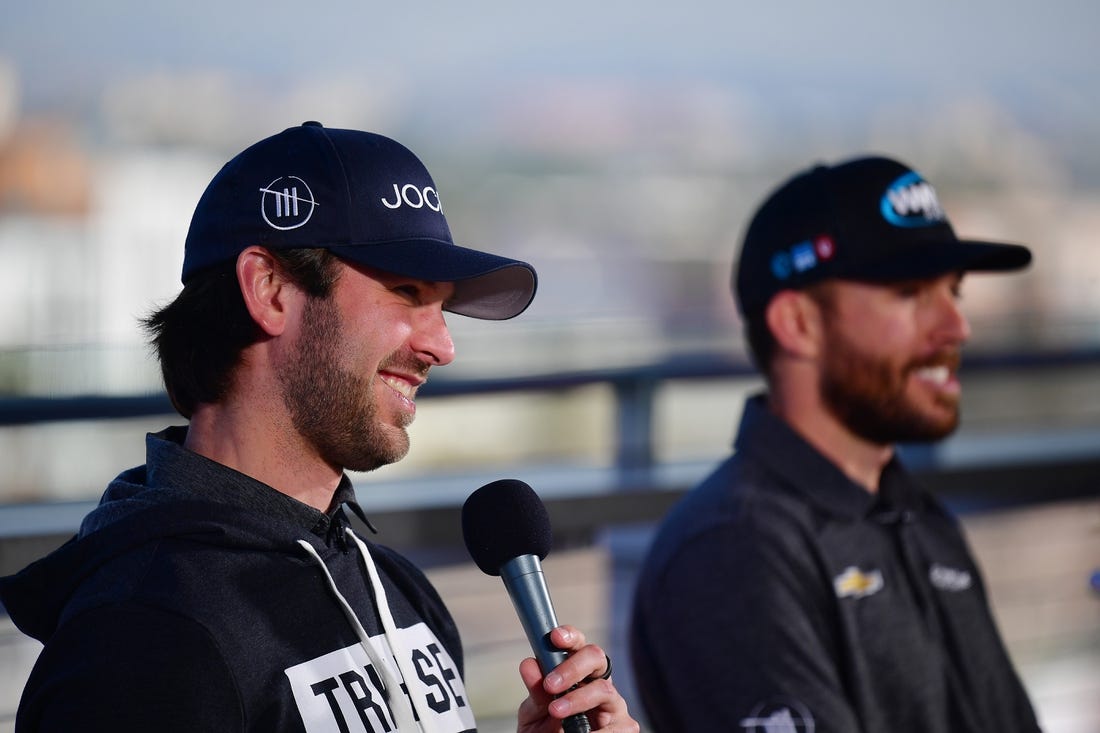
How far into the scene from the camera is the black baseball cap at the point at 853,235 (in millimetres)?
2311

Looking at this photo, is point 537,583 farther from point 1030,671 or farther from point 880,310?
point 1030,671

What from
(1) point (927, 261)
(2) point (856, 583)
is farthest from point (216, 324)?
(1) point (927, 261)

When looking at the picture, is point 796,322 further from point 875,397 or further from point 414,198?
point 414,198

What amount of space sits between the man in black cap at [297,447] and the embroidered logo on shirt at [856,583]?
2.59ft

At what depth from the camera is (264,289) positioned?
1.43 meters

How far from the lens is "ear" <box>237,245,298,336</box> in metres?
1.41

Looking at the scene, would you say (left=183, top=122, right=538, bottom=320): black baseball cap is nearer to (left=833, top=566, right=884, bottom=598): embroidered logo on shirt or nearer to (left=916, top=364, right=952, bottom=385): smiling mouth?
(left=833, top=566, right=884, bottom=598): embroidered logo on shirt

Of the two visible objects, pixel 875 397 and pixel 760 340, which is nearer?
pixel 875 397

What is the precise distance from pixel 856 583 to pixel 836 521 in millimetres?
117

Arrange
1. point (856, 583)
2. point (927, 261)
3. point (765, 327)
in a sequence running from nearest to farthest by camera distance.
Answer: point (856, 583), point (927, 261), point (765, 327)

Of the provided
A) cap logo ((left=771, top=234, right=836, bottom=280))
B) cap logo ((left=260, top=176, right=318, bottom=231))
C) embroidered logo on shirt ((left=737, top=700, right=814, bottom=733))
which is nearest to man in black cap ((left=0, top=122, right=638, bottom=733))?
cap logo ((left=260, top=176, right=318, bottom=231))

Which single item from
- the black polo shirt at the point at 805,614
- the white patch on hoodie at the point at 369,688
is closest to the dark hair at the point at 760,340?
the black polo shirt at the point at 805,614

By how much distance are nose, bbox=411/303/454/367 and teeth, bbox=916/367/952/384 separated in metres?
1.11

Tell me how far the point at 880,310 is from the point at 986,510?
188 cm
